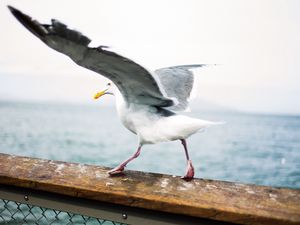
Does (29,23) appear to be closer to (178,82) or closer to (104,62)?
(104,62)

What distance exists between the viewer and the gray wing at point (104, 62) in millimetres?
640

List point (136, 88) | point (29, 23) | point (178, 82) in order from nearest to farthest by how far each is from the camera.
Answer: point (29, 23), point (136, 88), point (178, 82)

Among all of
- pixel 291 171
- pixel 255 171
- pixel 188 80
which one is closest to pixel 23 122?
pixel 255 171

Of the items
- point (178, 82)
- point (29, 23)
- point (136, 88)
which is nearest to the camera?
point (29, 23)

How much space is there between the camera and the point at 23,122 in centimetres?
532

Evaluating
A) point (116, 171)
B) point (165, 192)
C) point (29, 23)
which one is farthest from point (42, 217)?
point (29, 23)

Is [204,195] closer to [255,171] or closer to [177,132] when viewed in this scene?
[177,132]

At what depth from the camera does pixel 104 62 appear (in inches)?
28.6

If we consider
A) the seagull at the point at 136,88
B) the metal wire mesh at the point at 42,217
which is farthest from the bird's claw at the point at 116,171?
the metal wire mesh at the point at 42,217

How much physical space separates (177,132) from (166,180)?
11 centimetres

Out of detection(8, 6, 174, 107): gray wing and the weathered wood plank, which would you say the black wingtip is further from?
the weathered wood plank

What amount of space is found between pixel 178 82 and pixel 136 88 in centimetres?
19

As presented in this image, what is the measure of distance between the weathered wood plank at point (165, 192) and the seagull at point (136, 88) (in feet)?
0.20

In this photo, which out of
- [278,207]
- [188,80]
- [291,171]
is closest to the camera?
[278,207]
